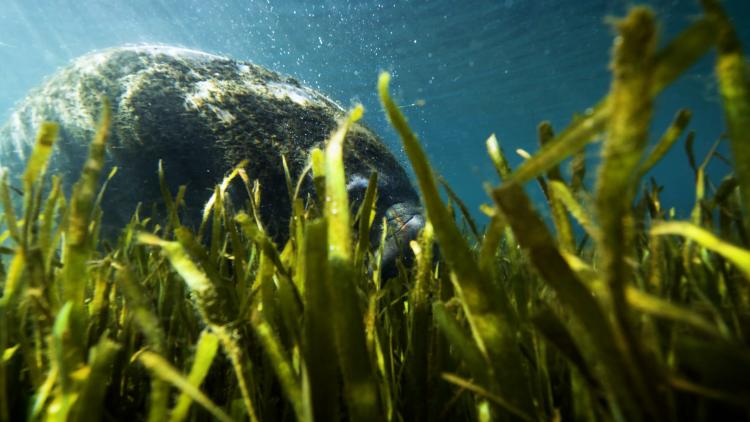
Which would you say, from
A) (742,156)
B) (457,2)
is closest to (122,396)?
(742,156)

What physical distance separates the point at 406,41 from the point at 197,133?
22698mm

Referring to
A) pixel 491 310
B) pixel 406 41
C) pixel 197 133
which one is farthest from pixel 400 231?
pixel 406 41

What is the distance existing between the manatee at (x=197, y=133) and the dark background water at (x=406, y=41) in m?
12.5

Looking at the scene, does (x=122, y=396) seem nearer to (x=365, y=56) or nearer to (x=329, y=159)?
(x=329, y=159)

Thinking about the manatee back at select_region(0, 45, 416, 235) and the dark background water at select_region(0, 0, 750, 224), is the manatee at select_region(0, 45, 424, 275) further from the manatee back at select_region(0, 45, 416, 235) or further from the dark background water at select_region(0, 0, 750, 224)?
the dark background water at select_region(0, 0, 750, 224)

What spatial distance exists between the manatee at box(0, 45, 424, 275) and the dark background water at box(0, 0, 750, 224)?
12.5 metres

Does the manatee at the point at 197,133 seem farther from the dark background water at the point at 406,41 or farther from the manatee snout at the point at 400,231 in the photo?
the dark background water at the point at 406,41

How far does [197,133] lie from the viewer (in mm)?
5102

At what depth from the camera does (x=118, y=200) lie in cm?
529

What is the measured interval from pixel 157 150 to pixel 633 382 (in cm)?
552

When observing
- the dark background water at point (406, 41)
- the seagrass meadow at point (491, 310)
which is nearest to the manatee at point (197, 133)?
the seagrass meadow at point (491, 310)

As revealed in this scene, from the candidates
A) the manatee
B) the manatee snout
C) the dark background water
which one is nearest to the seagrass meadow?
the manatee snout

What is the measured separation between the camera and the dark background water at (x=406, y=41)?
2231cm

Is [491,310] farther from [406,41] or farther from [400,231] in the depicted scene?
[406,41]
